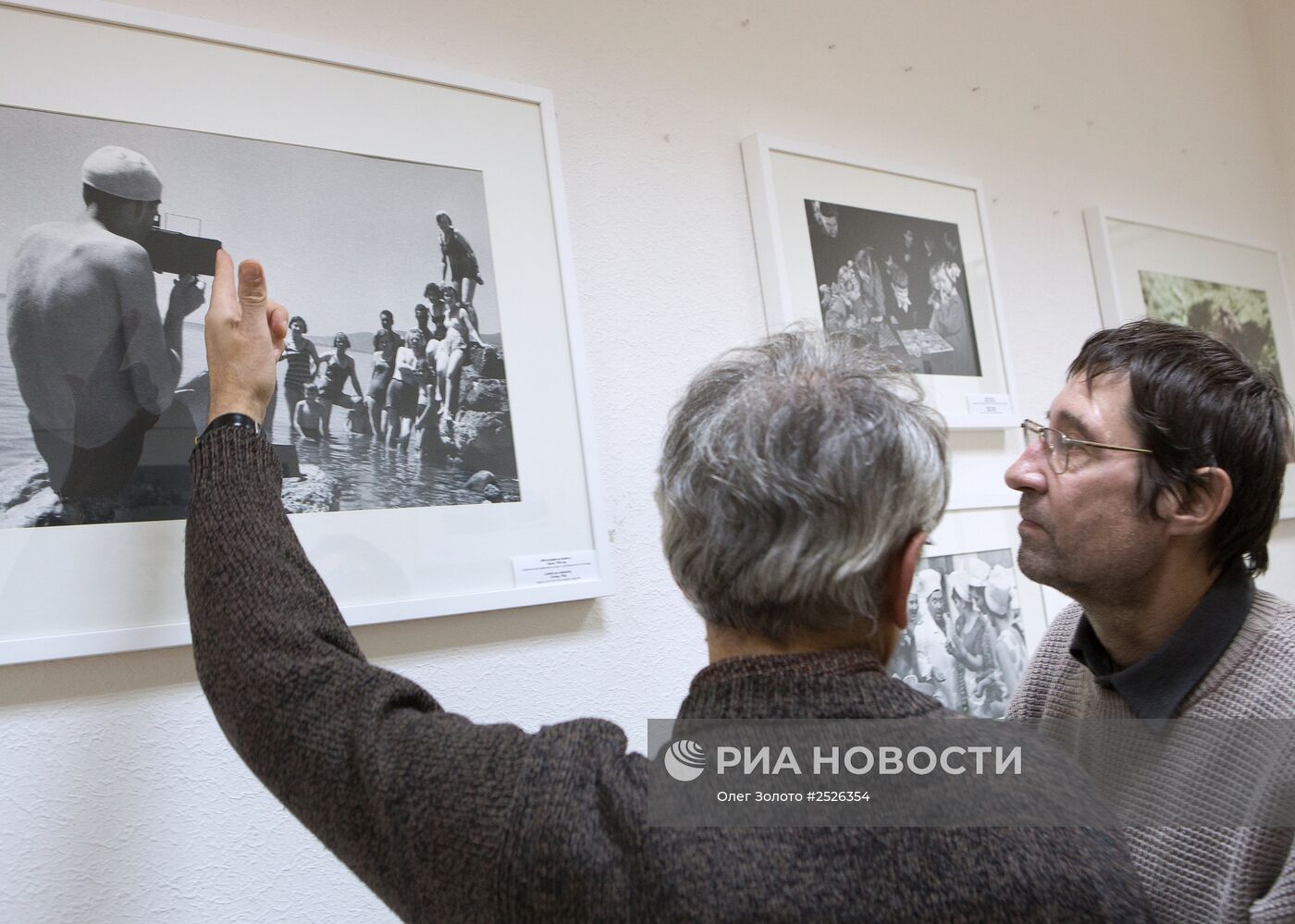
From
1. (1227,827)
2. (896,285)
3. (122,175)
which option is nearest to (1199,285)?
(896,285)

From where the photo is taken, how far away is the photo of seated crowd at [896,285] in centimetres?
222

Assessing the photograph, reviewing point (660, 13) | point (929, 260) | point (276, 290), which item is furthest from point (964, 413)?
point (276, 290)

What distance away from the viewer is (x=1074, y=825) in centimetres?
91

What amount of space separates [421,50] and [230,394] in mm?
812

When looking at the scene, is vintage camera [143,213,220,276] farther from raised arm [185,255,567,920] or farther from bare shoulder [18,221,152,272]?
raised arm [185,255,567,920]

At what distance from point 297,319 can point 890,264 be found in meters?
1.31

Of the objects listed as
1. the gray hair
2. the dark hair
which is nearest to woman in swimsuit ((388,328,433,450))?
the gray hair

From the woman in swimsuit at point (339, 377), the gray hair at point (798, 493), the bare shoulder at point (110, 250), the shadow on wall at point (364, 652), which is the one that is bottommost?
the shadow on wall at point (364, 652)

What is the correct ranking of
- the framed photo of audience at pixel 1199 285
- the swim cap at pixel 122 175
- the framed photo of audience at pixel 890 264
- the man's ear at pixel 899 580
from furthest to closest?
the framed photo of audience at pixel 1199 285 < the framed photo of audience at pixel 890 264 < the swim cap at pixel 122 175 < the man's ear at pixel 899 580

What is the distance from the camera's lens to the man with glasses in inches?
56.8

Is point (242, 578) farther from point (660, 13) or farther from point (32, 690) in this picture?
point (660, 13)

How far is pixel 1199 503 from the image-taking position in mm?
1536

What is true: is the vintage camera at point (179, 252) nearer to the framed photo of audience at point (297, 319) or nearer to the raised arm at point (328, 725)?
the framed photo of audience at point (297, 319)

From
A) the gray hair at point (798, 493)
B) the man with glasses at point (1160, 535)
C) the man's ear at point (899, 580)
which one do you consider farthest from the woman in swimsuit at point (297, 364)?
the man with glasses at point (1160, 535)
